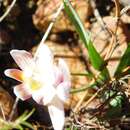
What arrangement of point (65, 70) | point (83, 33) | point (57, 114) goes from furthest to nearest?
point (83, 33) → point (57, 114) → point (65, 70)

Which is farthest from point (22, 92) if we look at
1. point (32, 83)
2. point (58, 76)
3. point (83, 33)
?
point (83, 33)

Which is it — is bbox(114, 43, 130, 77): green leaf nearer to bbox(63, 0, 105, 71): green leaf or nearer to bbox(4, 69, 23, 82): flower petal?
bbox(63, 0, 105, 71): green leaf

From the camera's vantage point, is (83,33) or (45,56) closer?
(45,56)

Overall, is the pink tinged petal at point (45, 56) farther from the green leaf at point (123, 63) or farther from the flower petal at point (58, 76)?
the green leaf at point (123, 63)

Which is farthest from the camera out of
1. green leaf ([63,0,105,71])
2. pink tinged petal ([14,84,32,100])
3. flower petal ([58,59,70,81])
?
green leaf ([63,0,105,71])

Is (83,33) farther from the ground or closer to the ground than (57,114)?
farther from the ground

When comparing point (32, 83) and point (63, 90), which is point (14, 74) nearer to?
point (32, 83)

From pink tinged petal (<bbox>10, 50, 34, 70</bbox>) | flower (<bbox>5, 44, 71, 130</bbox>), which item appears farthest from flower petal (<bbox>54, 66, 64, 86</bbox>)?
pink tinged petal (<bbox>10, 50, 34, 70</bbox>)
